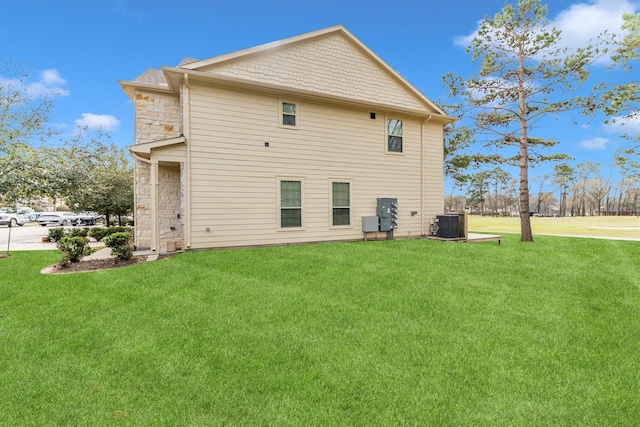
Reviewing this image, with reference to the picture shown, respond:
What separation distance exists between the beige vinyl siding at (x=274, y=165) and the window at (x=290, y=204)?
195 millimetres

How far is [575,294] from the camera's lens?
15.8ft

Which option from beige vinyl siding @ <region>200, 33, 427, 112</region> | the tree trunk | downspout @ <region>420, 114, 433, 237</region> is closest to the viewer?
beige vinyl siding @ <region>200, 33, 427, 112</region>

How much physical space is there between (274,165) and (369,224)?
381 cm

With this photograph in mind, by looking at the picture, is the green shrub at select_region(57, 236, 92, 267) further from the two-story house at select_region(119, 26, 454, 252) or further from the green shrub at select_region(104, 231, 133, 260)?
the two-story house at select_region(119, 26, 454, 252)

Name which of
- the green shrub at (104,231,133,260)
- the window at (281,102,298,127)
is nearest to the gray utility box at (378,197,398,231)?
the window at (281,102,298,127)

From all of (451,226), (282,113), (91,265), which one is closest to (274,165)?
(282,113)

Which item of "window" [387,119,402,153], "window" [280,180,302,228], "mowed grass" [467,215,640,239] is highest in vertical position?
"window" [387,119,402,153]

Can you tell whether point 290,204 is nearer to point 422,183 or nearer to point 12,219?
point 422,183

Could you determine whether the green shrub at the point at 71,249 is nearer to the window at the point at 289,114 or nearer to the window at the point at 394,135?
the window at the point at 289,114

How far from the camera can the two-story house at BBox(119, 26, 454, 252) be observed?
26.2 feet

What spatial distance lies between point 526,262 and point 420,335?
5.50 metres

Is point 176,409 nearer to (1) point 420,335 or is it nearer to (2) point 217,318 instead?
(2) point 217,318

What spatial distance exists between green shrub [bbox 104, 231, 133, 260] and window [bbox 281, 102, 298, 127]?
5.27m

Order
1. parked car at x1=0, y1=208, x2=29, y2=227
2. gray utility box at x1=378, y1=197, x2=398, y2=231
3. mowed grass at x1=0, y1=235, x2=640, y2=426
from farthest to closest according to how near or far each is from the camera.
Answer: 1. parked car at x1=0, y1=208, x2=29, y2=227
2. gray utility box at x1=378, y1=197, x2=398, y2=231
3. mowed grass at x1=0, y1=235, x2=640, y2=426
